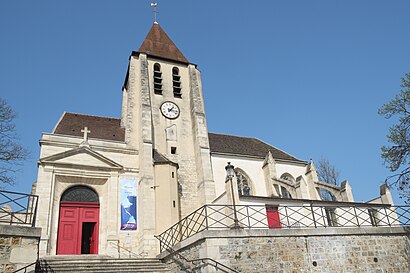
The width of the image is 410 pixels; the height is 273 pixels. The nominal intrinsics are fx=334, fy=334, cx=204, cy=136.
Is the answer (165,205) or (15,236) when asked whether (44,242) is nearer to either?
(165,205)

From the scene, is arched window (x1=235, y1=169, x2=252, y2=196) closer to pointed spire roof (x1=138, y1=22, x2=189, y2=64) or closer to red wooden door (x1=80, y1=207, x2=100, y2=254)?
pointed spire roof (x1=138, y1=22, x2=189, y2=64)

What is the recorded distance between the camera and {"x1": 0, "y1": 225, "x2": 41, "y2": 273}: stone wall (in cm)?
686

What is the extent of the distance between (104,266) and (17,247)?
3.52m

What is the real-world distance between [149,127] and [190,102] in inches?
154

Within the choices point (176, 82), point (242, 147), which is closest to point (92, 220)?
point (176, 82)

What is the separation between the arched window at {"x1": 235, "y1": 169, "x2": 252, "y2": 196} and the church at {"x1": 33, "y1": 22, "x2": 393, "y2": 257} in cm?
6

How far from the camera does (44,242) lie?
40.7 ft

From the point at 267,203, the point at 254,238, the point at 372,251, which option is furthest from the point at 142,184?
the point at 372,251

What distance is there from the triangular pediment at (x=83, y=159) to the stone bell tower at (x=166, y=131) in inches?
60.4

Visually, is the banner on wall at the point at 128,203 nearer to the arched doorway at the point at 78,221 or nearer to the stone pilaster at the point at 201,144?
the arched doorway at the point at 78,221

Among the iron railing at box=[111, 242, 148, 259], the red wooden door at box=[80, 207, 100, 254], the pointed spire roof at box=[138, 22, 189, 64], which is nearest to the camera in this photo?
the iron railing at box=[111, 242, 148, 259]

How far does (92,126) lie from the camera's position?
17719mm

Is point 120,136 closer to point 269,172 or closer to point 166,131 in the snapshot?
point 166,131

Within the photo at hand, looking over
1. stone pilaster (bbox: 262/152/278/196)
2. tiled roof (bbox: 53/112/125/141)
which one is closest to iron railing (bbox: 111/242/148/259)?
tiled roof (bbox: 53/112/125/141)
